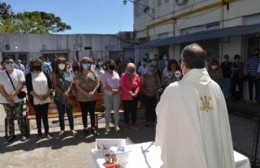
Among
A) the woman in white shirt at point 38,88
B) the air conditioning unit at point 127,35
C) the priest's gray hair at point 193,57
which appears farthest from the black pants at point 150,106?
the air conditioning unit at point 127,35

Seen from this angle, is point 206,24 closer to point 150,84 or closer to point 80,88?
point 150,84

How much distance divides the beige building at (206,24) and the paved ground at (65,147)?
3508 millimetres

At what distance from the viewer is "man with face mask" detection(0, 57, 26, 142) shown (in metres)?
6.68

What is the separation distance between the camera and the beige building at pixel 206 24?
10953mm

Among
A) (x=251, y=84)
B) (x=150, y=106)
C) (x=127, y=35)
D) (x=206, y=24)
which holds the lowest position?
(x=150, y=106)

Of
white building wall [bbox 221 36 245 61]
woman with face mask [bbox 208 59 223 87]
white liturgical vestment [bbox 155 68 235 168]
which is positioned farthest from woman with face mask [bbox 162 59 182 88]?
white building wall [bbox 221 36 245 61]

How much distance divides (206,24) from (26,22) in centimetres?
3408

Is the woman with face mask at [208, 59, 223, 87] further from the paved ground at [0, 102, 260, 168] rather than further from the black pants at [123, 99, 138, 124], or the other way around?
the black pants at [123, 99, 138, 124]

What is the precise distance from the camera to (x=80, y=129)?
7.89 m

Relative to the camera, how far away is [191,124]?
2.79 m

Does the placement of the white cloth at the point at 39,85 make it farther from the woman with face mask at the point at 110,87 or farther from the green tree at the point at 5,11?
the green tree at the point at 5,11

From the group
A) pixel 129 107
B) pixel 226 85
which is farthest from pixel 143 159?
pixel 226 85

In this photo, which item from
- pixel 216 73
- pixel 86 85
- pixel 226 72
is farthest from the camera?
pixel 226 72

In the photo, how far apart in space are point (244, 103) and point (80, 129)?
5.69 meters
